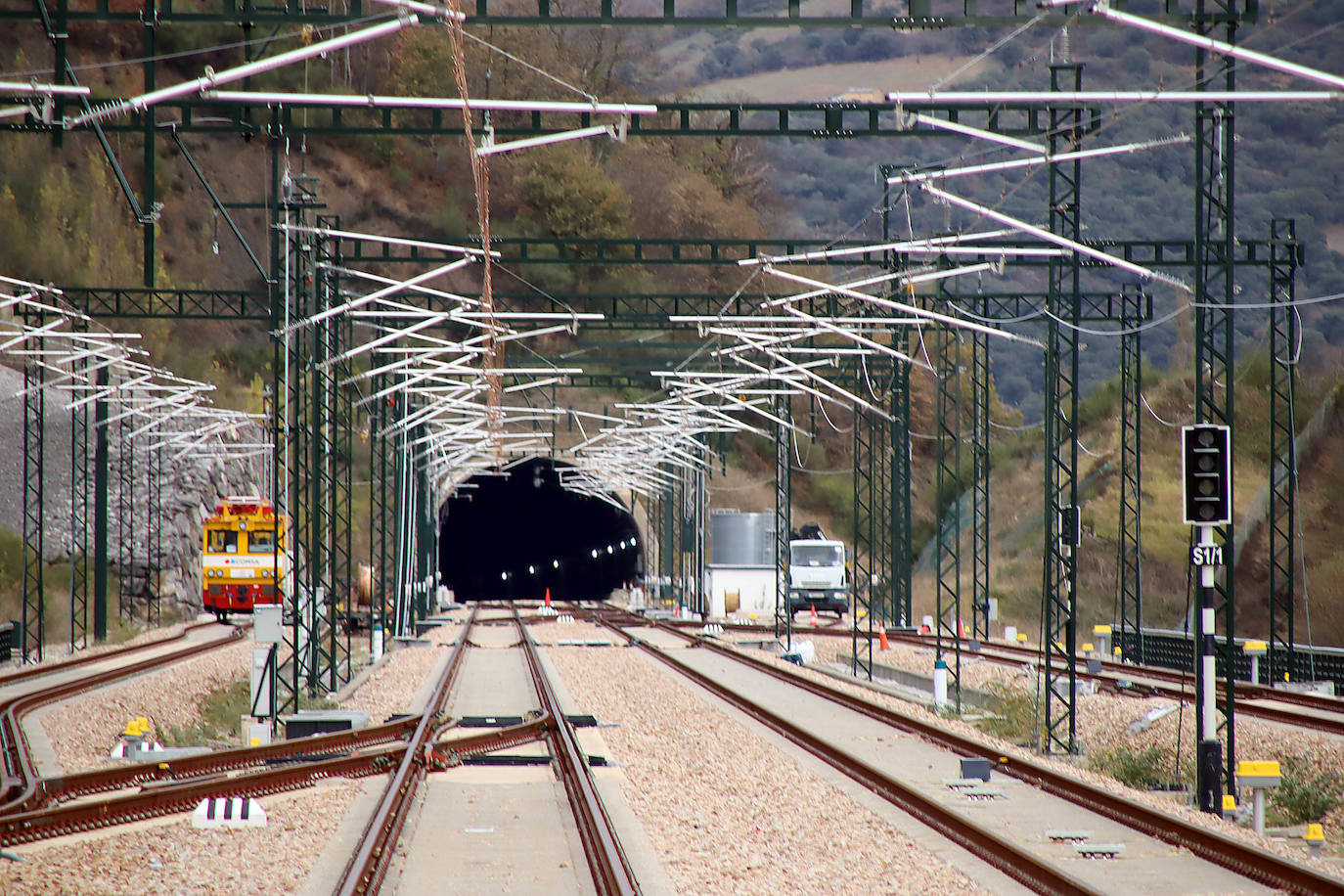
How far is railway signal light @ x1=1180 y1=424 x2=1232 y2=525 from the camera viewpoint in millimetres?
16641

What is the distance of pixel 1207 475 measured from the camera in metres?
16.8

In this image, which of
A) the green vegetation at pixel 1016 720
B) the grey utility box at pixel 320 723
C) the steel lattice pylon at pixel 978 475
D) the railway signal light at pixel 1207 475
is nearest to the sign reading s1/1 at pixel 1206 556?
the railway signal light at pixel 1207 475

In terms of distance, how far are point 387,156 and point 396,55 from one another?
8.73 meters

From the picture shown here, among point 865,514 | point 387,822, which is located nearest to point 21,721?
point 387,822

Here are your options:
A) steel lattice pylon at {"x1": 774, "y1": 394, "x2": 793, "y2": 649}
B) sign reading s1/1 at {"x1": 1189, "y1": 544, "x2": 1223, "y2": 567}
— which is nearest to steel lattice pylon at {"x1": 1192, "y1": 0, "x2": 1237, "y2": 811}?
sign reading s1/1 at {"x1": 1189, "y1": 544, "x2": 1223, "y2": 567}

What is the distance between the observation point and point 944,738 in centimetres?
2139

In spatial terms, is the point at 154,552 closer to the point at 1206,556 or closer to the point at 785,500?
the point at 785,500

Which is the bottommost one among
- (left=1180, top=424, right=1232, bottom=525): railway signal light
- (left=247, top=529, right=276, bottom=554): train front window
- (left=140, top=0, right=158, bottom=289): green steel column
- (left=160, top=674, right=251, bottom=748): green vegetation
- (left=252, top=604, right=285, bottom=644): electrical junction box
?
(left=160, top=674, right=251, bottom=748): green vegetation

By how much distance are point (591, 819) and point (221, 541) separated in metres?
41.8

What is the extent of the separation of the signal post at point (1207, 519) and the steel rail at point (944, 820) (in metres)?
3.35

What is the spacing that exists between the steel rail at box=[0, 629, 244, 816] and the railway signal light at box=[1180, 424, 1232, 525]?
12441mm

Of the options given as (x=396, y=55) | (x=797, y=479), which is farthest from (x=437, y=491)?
(x=396, y=55)

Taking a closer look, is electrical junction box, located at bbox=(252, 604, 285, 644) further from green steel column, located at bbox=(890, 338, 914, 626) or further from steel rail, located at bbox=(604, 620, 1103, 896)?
green steel column, located at bbox=(890, 338, 914, 626)

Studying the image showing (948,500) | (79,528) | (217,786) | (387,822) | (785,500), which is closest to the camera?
(387,822)
